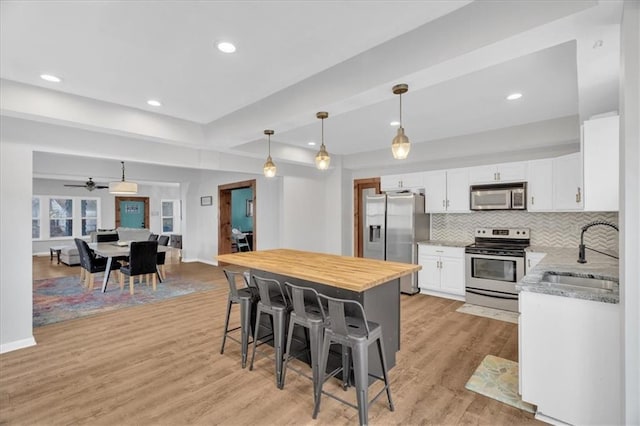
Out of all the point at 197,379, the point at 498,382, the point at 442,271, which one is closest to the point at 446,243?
the point at 442,271

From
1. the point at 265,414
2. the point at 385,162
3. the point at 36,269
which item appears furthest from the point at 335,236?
the point at 36,269

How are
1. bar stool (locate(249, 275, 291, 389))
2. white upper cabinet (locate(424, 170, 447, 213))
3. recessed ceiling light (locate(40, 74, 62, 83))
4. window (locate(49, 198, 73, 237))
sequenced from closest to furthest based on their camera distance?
bar stool (locate(249, 275, 291, 389)) → recessed ceiling light (locate(40, 74, 62, 83)) → white upper cabinet (locate(424, 170, 447, 213)) → window (locate(49, 198, 73, 237))

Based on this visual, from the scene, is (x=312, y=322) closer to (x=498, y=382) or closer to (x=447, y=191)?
(x=498, y=382)

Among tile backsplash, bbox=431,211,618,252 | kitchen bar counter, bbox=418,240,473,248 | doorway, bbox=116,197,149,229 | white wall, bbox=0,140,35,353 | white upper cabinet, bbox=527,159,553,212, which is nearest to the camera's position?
white wall, bbox=0,140,35,353

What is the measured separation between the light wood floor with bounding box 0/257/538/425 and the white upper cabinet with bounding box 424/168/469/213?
1766 mm

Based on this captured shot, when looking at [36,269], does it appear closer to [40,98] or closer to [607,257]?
[40,98]

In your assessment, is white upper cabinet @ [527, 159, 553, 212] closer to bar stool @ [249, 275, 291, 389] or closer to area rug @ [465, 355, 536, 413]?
area rug @ [465, 355, 536, 413]

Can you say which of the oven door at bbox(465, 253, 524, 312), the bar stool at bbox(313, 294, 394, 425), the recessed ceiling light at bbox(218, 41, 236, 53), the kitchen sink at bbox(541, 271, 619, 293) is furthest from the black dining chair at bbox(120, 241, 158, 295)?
the kitchen sink at bbox(541, 271, 619, 293)

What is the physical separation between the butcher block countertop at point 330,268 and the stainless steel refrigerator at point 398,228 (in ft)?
7.50

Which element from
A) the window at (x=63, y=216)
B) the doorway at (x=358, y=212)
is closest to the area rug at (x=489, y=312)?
the doorway at (x=358, y=212)

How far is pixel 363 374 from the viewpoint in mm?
1931

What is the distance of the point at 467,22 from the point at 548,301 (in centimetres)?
183

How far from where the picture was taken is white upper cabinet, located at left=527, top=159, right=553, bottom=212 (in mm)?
4051

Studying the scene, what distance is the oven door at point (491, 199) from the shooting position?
172 inches
